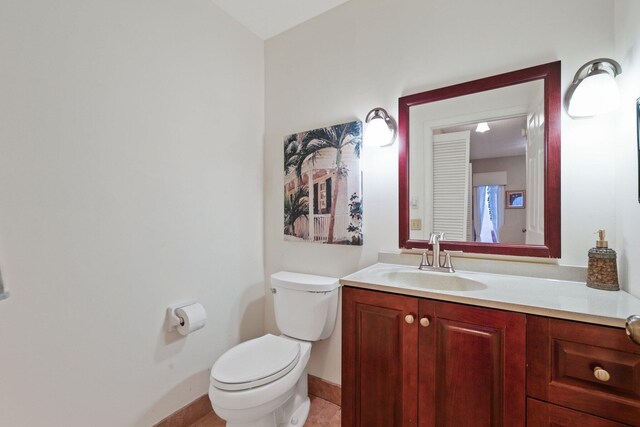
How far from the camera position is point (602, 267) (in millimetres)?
1044

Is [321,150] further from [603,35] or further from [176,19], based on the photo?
[603,35]

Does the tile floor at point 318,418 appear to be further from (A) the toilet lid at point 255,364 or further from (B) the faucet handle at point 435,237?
(B) the faucet handle at point 435,237

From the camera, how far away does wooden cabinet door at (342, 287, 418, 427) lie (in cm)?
106

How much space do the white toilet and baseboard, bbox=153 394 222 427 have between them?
0.40m

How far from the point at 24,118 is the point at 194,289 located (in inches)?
41.5

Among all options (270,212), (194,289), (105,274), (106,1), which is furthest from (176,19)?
(194,289)

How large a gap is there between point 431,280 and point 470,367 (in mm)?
454

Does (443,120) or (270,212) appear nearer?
(443,120)

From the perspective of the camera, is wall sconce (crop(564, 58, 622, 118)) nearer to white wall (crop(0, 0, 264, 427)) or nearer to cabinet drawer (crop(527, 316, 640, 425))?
cabinet drawer (crop(527, 316, 640, 425))

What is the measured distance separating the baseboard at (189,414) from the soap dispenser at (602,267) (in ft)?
6.58

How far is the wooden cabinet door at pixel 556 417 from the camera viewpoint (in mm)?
794

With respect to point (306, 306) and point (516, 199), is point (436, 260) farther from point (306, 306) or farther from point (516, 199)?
point (306, 306)

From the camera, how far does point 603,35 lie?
1124 mm

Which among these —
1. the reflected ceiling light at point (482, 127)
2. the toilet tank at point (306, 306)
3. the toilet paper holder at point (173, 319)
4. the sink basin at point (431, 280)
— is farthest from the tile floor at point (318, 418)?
the reflected ceiling light at point (482, 127)
